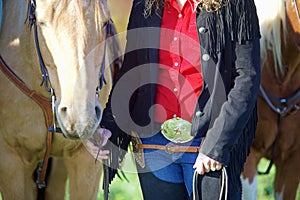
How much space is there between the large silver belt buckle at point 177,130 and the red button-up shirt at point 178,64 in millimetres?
29

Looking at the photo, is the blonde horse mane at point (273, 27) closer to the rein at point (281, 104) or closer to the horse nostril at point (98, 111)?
the rein at point (281, 104)

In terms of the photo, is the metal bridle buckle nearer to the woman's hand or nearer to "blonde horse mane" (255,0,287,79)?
the woman's hand

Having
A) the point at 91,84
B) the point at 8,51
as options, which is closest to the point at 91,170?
the point at 8,51

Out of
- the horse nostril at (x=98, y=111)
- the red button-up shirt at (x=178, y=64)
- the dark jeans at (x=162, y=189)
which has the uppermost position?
the red button-up shirt at (x=178, y=64)

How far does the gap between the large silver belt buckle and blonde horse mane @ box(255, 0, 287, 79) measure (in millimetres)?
1608

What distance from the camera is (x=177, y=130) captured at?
10.5ft

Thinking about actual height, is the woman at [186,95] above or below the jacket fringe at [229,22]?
below

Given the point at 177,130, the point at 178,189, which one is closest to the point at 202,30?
the point at 177,130

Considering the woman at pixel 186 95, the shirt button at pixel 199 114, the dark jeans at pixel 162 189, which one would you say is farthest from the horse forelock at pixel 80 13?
the dark jeans at pixel 162 189

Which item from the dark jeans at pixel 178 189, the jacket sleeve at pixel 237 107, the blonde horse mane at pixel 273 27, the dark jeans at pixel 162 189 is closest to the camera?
the jacket sleeve at pixel 237 107

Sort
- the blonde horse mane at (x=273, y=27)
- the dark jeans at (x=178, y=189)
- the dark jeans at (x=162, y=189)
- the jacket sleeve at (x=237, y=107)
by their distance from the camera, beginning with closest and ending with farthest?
1. the jacket sleeve at (x=237, y=107)
2. the dark jeans at (x=178, y=189)
3. the dark jeans at (x=162, y=189)
4. the blonde horse mane at (x=273, y=27)

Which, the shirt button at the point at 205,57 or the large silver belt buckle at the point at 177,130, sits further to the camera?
the large silver belt buckle at the point at 177,130

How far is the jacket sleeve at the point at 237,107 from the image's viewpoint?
302 centimetres

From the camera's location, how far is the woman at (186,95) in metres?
3.05
